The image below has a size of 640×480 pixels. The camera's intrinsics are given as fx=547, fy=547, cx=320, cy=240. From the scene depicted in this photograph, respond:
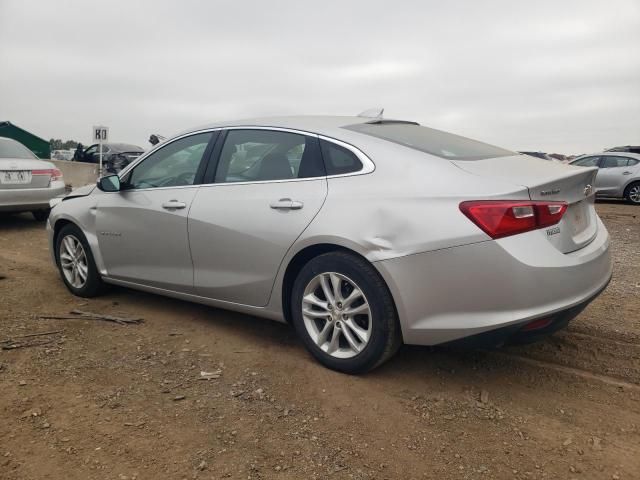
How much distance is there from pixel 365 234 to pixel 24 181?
734cm

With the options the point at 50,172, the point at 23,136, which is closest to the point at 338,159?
the point at 50,172

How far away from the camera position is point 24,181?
8406 millimetres

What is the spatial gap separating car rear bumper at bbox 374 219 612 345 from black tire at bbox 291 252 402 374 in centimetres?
7

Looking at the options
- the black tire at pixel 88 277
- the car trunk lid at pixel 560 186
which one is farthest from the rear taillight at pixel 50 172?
the car trunk lid at pixel 560 186

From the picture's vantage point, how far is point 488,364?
11.0ft

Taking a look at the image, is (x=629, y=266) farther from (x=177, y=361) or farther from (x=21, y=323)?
(x=21, y=323)

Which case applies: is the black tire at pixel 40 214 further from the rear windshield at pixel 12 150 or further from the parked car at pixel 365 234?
the parked car at pixel 365 234

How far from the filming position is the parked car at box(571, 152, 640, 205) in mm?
14406

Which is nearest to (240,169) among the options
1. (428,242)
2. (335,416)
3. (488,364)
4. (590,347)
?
(428,242)

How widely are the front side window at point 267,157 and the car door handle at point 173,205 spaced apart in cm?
31

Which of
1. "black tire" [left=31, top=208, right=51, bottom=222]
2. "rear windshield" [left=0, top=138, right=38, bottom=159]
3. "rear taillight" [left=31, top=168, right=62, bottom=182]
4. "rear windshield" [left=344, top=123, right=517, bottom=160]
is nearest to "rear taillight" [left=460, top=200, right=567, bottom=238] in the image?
"rear windshield" [left=344, top=123, right=517, bottom=160]

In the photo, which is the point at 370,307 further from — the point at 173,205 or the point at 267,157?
the point at 173,205

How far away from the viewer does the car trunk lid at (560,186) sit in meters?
2.75

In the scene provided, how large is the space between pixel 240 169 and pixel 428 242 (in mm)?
1559
